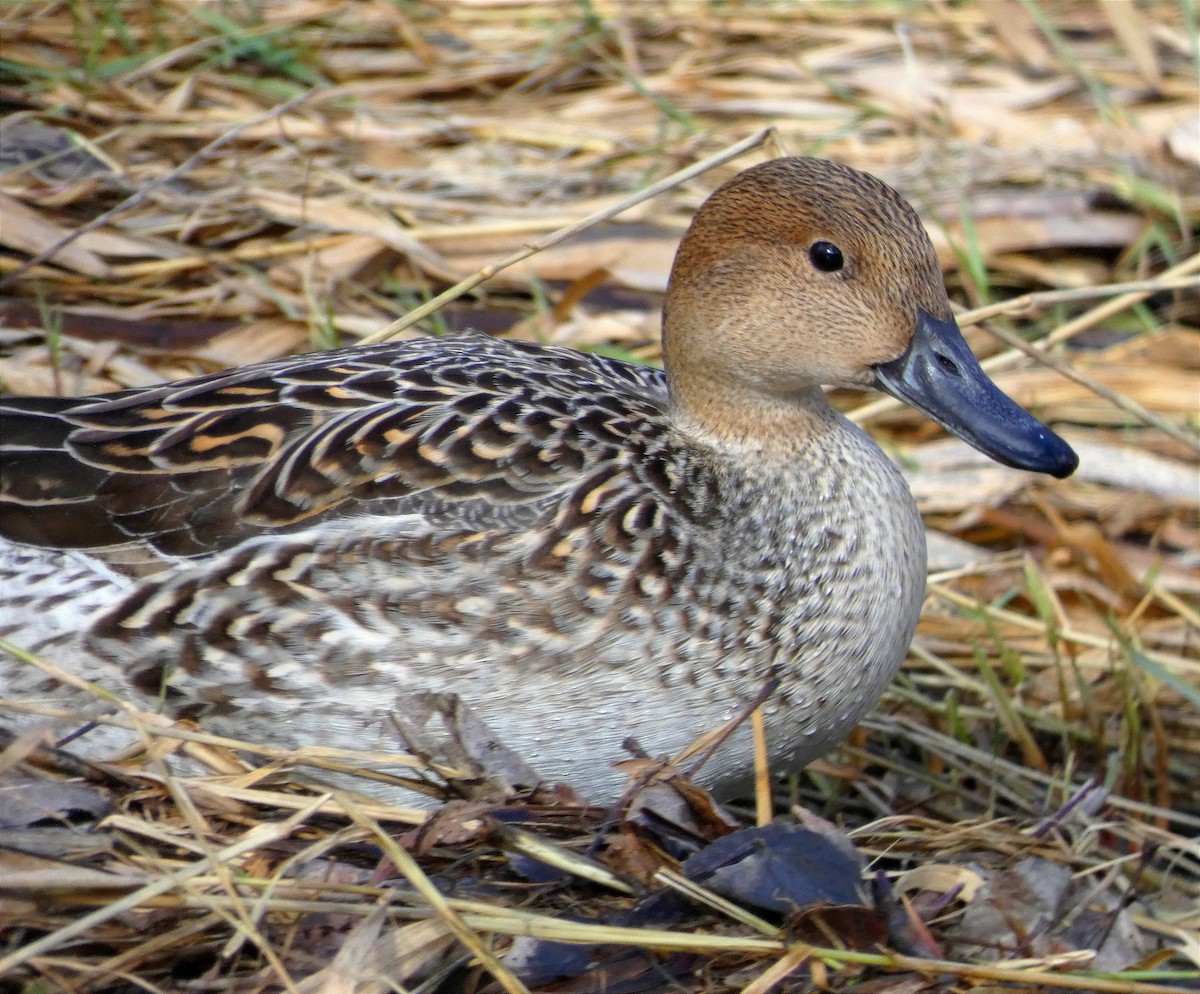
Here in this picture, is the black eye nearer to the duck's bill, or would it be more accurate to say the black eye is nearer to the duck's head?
the duck's head

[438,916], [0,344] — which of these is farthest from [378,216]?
[438,916]

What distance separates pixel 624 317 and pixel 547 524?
174 centimetres

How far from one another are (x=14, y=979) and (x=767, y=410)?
1643mm

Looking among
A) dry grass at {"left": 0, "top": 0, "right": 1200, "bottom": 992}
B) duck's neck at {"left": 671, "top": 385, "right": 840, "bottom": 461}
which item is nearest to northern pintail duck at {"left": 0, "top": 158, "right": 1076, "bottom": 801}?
duck's neck at {"left": 671, "top": 385, "right": 840, "bottom": 461}

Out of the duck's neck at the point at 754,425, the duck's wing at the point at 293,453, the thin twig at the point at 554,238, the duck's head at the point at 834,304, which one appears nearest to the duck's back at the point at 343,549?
the duck's wing at the point at 293,453

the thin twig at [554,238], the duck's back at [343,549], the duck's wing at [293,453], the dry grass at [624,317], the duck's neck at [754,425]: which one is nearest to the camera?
the dry grass at [624,317]

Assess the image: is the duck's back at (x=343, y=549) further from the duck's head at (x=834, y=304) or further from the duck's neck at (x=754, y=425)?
the duck's head at (x=834, y=304)

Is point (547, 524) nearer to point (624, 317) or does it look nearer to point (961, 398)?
point (961, 398)

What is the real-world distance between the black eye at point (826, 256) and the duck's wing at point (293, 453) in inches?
17.4

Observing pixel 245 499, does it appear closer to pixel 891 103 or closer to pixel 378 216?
pixel 378 216

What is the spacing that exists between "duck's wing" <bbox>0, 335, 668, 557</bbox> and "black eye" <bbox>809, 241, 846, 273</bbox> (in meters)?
0.44

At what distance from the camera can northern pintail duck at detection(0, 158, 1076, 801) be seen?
9.13 feet

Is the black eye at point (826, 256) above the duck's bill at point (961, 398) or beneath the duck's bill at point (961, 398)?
above

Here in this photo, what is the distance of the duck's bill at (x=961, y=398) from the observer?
114 inches
